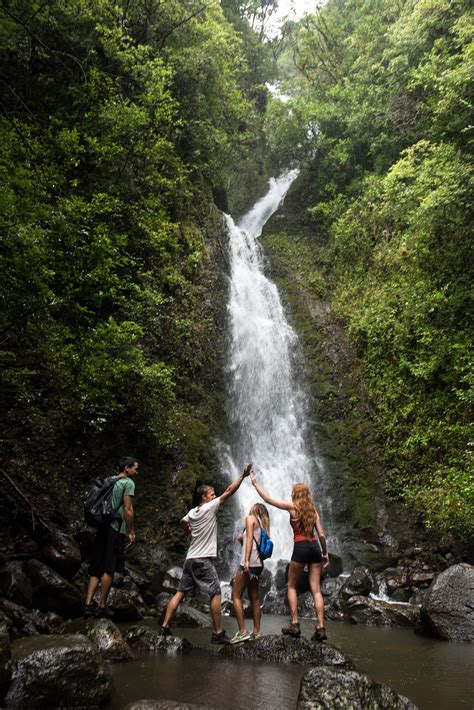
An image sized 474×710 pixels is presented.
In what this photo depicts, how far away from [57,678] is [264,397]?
496 inches

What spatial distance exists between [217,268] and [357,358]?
20.3 feet

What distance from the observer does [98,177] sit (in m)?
12.7

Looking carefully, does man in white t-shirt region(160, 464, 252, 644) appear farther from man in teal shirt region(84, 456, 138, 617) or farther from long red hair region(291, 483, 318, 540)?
man in teal shirt region(84, 456, 138, 617)

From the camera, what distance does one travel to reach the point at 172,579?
9289 millimetres

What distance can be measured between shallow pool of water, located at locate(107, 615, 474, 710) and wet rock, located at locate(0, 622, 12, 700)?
0.79 m

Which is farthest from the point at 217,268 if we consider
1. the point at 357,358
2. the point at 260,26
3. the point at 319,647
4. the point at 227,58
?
the point at 260,26

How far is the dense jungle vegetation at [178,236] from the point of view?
9.09 m

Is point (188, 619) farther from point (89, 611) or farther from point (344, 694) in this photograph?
point (344, 694)

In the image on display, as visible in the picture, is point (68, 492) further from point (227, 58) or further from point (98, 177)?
point (227, 58)

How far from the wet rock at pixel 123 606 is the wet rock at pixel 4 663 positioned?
12.0 ft

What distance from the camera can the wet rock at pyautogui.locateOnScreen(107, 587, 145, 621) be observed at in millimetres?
7133

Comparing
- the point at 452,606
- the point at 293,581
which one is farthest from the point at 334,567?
the point at 293,581

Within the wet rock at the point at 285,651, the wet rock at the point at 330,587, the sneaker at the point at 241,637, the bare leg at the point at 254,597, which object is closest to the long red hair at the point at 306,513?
the bare leg at the point at 254,597

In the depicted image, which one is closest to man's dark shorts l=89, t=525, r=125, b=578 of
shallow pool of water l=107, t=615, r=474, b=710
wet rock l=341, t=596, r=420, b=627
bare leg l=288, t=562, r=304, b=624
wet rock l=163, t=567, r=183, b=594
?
shallow pool of water l=107, t=615, r=474, b=710
